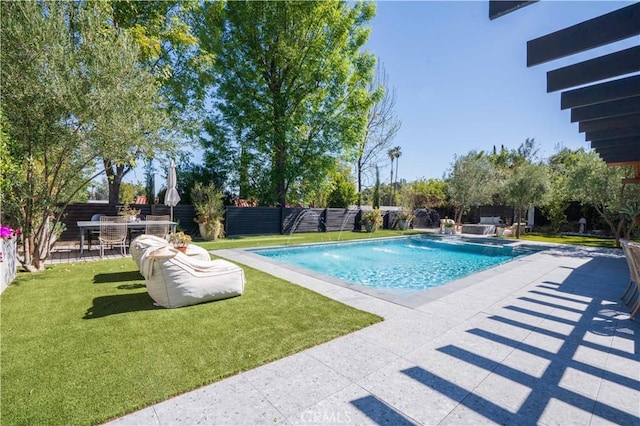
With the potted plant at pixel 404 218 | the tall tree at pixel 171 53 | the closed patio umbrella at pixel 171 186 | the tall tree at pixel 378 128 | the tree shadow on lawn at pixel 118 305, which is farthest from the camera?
the tall tree at pixel 378 128

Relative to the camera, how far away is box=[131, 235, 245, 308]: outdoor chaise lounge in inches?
159

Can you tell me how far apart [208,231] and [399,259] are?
766cm

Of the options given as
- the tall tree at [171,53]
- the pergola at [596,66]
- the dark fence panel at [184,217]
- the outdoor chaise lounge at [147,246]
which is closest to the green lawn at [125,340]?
the outdoor chaise lounge at [147,246]

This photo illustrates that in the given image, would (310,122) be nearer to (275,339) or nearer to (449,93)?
(449,93)

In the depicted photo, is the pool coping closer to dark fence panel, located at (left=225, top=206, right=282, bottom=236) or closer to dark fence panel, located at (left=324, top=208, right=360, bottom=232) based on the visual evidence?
dark fence panel, located at (left=225, top=206, right=282, bottom=236)

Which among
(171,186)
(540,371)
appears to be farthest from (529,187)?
(171,186)

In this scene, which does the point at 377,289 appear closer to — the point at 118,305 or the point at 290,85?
the point at 118,305

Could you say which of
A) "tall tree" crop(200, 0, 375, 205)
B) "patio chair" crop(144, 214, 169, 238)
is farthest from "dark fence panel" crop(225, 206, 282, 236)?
"patio chair" crop(144, 214, 169, 238)

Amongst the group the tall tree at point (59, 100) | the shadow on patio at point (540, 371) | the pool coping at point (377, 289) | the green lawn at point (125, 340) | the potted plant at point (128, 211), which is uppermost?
the tall tree at point (59, 100)

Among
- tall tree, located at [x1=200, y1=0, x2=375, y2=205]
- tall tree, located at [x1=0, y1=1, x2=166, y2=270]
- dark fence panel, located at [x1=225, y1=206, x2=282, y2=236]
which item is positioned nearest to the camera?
tall tree, located at [x1=0, y1=1, x2=166, y2=270]

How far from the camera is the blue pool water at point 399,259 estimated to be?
7.93 metres

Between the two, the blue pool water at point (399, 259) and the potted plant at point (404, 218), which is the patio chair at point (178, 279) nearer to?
the blue pool water at point (399, 259)

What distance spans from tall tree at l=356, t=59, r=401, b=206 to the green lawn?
18.6 meters

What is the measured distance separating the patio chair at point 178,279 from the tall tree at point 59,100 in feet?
10.4
